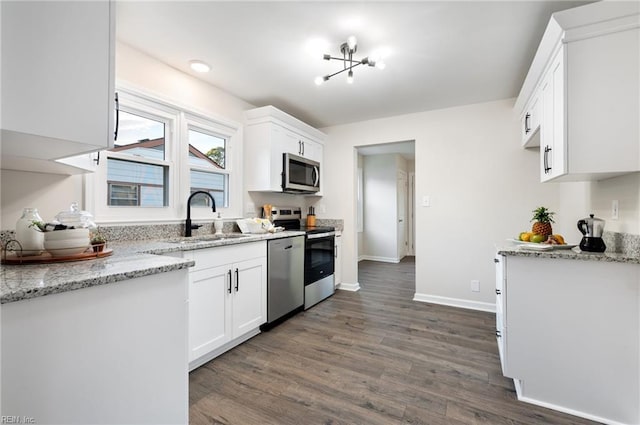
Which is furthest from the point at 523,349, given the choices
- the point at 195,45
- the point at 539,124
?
the point at 195,45

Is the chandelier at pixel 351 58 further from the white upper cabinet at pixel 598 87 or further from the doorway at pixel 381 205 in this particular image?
the doorway at pixel 381 205

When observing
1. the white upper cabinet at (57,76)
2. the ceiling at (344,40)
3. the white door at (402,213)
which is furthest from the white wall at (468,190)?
the white upper cabinet at (57,76)

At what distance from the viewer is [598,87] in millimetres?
1477

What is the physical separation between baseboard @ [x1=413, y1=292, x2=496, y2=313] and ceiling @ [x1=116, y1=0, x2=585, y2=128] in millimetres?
2336

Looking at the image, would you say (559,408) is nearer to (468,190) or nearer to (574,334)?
(574,334)

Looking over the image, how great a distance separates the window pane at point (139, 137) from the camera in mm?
2178

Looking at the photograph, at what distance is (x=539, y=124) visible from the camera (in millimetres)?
2088

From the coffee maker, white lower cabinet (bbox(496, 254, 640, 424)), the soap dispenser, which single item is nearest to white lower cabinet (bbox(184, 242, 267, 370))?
the soap dispenser

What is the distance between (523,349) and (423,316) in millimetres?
1353

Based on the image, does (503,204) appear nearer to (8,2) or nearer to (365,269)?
(365,269)

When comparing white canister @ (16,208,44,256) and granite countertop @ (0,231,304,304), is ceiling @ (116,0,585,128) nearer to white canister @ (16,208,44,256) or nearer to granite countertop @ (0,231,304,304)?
white canister @ (16,208,44,256)

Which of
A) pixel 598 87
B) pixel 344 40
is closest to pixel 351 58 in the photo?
pixel 344 40

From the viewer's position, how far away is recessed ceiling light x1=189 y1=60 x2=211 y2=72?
7.71ft

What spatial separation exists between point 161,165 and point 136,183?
26cm
